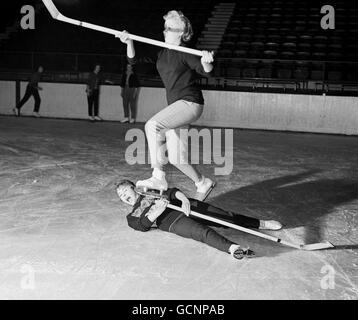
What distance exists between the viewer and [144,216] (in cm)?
416

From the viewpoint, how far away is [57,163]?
7328 millimetres

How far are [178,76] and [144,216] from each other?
127cm

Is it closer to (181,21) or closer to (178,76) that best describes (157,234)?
(178,76)

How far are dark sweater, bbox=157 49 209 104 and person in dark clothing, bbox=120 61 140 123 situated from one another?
26.7 ft

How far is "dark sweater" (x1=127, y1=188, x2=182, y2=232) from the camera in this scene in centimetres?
417

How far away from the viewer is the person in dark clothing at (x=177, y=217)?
3976 millimetres

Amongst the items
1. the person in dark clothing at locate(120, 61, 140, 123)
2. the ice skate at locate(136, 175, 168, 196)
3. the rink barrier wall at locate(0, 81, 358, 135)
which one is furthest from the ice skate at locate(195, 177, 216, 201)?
the person in dark clothing at locate(120, 61, 140, 123)

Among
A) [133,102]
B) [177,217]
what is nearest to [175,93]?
[177,217]

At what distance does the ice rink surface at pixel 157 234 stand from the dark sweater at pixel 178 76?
4.01 ft

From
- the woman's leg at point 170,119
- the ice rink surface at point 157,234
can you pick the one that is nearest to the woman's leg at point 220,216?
the ice rink surface at point 157,234

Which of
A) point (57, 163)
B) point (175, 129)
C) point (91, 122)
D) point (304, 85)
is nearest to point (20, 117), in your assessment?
point (91, 122)

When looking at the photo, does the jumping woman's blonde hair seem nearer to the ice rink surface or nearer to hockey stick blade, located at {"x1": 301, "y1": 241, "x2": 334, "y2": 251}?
the ice rink surface

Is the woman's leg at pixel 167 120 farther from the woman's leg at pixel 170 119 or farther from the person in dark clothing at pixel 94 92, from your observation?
the person in dark clothing at pixel 94 92

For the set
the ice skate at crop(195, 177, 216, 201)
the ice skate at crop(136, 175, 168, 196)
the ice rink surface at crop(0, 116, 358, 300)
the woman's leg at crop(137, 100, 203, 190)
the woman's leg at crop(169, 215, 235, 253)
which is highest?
the woman's leg at crop(137, 100, 203, 190)
